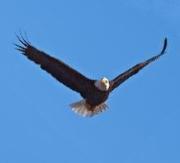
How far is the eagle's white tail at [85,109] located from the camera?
51.5m

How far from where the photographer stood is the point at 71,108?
2030 inches

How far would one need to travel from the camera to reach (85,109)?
51531 millimetres

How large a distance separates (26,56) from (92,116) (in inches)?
84.7

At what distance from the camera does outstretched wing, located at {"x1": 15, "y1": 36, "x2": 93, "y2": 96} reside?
50.9m

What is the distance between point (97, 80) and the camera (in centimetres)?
5138

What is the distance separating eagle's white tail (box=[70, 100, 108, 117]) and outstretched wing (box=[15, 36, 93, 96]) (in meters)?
0.26

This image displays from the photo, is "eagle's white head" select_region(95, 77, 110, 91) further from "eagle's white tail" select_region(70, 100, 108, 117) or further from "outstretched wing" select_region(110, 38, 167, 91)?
"eagle's white tail" select_region(70, 100, 108, 117)

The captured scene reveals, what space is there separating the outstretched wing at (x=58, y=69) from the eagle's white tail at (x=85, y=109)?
0.86 ft

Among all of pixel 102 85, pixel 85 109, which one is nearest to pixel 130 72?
pixel 102 85

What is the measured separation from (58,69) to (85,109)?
1.11 metres

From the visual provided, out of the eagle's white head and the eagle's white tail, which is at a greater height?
the eagle's white head

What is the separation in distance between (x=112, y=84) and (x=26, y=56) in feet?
7.04

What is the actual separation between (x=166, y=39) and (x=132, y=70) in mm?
1089

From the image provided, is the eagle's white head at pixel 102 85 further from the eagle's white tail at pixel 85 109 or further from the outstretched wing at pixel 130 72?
the eagle's white tail at pixel 85 109
